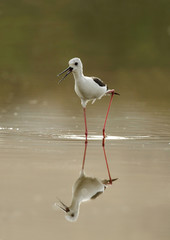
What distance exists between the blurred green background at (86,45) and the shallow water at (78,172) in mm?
4880

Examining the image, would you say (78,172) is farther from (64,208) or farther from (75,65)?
(75,65)

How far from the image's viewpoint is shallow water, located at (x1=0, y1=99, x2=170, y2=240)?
205 inches

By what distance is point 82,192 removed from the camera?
20.7ft

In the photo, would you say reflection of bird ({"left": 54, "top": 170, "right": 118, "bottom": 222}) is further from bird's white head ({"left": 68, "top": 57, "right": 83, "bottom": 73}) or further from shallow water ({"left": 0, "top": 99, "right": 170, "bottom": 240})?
bird's white head ({"left": 68, "top": 57, "right": 83, "bottom": 73})

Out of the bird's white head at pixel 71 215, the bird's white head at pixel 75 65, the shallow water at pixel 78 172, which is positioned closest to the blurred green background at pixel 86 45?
the shallow water at pixel 78 172

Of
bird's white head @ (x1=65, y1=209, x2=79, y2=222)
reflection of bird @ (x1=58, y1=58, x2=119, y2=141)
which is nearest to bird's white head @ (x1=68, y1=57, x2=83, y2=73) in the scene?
reflection of bird @ (x1=58, y1=58, x2=119, y2=141)

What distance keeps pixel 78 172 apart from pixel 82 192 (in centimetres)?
82

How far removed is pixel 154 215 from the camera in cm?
556

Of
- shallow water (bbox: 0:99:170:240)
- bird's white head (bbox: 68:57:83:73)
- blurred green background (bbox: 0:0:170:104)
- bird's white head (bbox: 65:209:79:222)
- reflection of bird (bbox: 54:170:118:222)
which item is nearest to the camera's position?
shallow water (bbox: 0:99:170:240)

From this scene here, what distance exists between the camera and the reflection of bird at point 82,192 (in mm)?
5653

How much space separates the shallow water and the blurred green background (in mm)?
4880

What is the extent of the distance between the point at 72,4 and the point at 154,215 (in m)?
28.6

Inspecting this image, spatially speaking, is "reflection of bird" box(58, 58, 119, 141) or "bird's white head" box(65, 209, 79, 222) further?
"reflection of bird" box(58, 58, 119, 141)

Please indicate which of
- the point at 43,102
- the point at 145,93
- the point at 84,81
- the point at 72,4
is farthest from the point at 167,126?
the point at 72,4
